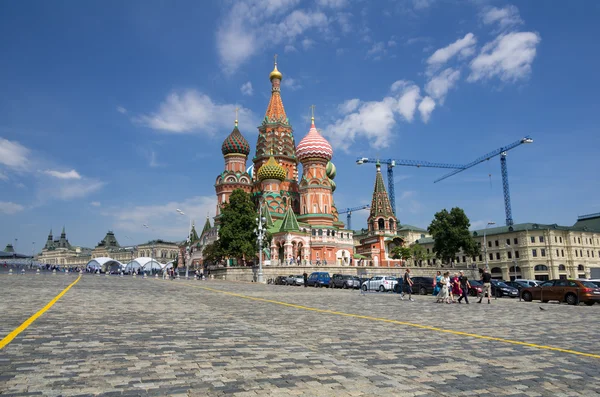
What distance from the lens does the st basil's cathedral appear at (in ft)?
210

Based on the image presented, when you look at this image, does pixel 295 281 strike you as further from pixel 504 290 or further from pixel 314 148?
pixel 314 148

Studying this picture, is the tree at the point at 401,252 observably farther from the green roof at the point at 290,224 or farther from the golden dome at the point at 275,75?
the golden dome at the point at 275,75

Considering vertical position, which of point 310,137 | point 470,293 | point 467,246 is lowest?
point 470,293

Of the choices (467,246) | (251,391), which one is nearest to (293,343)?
(251,391)

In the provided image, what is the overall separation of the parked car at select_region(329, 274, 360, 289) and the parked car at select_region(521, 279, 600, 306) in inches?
589

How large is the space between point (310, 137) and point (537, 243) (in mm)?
45400

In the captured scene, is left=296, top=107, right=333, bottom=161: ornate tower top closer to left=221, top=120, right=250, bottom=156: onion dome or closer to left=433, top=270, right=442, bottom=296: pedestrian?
left=221, top=120, right=250, bottom=156: onion dome

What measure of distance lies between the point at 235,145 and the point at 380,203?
95.1 ft

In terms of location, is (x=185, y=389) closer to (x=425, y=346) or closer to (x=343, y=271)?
(x=425, y=346)

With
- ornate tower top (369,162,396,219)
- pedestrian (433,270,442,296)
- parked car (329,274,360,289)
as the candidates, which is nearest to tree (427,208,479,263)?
ornate tower top (369,162,396,219)

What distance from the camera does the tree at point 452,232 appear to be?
210ft

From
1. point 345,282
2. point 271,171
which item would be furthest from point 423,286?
point 271,171

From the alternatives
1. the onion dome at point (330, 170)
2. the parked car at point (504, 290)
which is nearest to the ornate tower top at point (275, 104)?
the onion dome at point (330, 170)

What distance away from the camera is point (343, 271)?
57125mm
